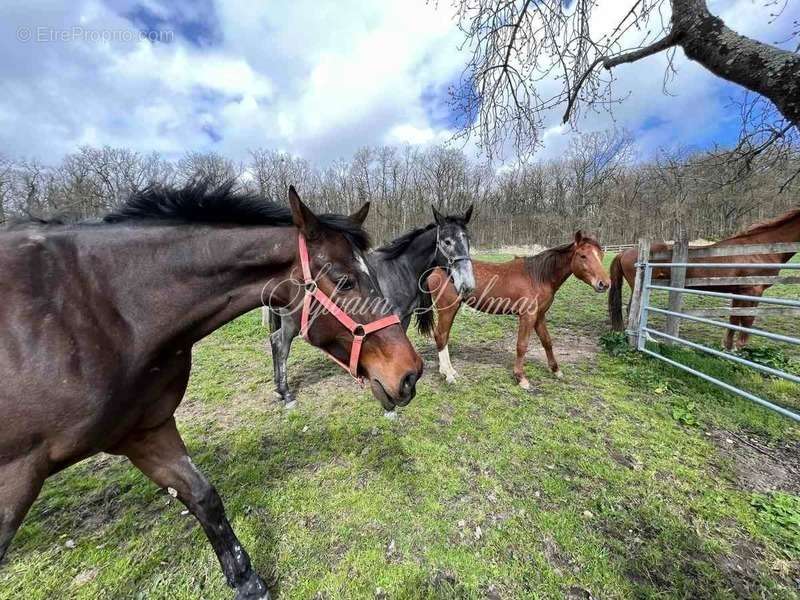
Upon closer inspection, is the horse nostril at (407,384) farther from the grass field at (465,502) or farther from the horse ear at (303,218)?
the grass field at (465,502)

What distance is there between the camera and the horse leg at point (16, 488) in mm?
1174

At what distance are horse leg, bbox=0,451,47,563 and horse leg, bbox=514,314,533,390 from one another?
4182mm

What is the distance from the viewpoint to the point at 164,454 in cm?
171

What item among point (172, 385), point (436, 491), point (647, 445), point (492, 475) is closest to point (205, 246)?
point (172, 385)

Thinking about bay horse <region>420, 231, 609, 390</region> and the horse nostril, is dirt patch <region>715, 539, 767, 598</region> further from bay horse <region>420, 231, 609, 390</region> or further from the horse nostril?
bay horse <region>420, 231, 609, 390</region>

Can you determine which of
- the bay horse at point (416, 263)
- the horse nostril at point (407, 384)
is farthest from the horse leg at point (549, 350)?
the horse nostril at point (407, 384)

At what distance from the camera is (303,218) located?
61.4 inches

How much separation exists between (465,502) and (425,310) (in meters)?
2.83

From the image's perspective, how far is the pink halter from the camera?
158cm

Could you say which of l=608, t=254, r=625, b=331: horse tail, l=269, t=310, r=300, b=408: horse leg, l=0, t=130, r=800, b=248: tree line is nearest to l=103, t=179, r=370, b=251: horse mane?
l=269, t=310, r=300, b=408: horse leg

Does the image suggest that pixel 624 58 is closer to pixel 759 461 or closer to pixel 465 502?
pixel 759 461

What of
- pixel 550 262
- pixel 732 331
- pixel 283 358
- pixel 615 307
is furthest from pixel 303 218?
pixel 732 331

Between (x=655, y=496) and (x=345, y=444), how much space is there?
2.52 meters

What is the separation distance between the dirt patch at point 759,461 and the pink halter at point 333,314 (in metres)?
3.07
